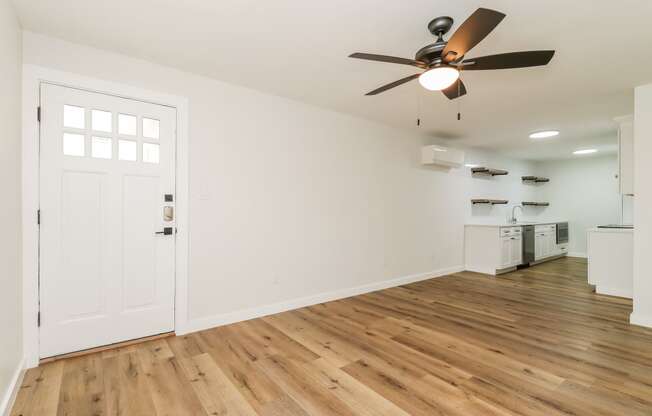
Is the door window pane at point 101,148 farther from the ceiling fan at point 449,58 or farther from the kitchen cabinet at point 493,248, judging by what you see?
the kitchen cabinet at point 493,248

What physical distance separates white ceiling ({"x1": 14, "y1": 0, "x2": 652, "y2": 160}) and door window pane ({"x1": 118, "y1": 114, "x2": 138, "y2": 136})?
22.2 inches

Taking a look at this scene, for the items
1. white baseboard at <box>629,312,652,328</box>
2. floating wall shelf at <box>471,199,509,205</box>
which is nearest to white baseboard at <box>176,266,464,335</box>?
floating wall shelf at <box>471,199,509,205</box>

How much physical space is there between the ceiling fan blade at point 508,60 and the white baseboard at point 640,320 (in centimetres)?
306

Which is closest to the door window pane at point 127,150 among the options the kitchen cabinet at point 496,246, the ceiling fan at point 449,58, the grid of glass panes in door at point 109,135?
the grid of glass panes in door at point 109,135

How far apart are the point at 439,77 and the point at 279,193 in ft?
7.15

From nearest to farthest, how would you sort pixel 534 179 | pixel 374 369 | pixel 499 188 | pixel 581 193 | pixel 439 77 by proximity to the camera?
pixel 439 77 < pixel 374 369 < pixel 499 188 < pixel 581 193 < pixel 534 179

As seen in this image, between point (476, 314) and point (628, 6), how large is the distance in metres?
2.99

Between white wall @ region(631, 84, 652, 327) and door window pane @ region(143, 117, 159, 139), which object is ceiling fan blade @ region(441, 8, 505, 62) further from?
white wall @ region(631, 84, 652, 327)

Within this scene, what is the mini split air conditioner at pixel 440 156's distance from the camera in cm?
520

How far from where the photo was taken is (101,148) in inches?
104

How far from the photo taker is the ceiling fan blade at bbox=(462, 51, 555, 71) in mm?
1923

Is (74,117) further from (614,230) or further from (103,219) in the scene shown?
(614,230)

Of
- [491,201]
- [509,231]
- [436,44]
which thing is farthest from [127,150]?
[491,201]

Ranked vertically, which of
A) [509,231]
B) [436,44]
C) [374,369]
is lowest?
[374,369]
